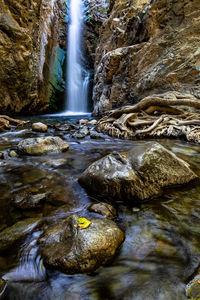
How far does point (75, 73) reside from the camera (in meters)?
20.9

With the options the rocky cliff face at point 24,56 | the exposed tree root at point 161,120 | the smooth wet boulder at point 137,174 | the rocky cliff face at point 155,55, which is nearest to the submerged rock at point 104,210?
the smooth wet boulder at point 137,174

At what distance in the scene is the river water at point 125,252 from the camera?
1.07 m

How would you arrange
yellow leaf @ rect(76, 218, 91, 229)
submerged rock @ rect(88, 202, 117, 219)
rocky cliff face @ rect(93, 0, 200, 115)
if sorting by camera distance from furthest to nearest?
1. rocky cliff face @ rect(93, 0, 200, 115)
2. submerged rock @ rect(88, 202, 117, 219)
3. yellow leaf @ rect(76, 218, 91, 229)

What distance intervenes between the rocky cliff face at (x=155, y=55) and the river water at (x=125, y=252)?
22.5 feet

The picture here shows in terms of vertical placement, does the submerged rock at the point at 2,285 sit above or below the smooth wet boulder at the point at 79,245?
below

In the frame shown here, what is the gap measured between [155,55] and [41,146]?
8460 mm

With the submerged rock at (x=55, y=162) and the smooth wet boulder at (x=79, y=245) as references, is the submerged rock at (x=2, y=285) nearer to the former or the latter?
the smooth wet boulder at (x=79, y=245)

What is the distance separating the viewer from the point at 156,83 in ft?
27.1

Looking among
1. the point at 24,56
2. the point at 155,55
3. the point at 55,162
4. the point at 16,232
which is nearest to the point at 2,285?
the point at 16,232

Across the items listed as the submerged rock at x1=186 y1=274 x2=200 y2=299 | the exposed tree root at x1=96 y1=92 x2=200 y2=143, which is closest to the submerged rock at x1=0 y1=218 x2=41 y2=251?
the submerged rock at x1=186 y1=274 x2=200 y2=299

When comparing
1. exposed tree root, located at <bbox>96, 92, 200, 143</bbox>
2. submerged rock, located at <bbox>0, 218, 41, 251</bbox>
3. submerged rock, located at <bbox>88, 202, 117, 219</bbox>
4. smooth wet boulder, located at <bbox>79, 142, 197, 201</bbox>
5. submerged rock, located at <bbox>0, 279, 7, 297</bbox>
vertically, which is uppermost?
exposed tree root, located at <bbox>96, 92, 200, 143</bbox>

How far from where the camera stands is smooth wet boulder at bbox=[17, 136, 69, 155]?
3810mm

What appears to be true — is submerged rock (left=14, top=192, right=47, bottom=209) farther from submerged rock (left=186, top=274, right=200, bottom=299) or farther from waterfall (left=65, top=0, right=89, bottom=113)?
waterfall (left=65, top=0, right=89, bottom=113)

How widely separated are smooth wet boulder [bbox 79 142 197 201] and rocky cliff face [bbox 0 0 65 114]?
36.3 feet
